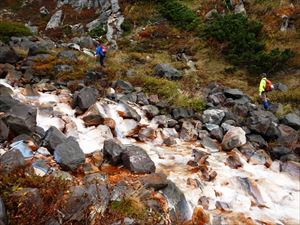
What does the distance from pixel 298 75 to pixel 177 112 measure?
1088 centimetres

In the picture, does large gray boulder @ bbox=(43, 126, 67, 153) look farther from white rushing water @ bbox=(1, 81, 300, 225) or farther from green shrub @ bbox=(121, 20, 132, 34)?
green shrub @ bbox=(121, 20, 132, 34)

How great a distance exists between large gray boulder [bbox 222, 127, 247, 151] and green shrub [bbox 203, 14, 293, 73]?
10.6m

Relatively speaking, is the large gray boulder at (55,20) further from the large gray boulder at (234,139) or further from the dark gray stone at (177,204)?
the dark gray stone at (177,204)

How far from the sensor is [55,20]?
37.7 meters

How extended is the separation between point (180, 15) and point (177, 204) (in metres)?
25.8

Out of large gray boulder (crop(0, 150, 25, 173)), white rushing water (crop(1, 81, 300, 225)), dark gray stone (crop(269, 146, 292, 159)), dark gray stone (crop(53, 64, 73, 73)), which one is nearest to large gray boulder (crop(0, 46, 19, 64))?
dark gray stone (crop(53, 64, 73, 73))

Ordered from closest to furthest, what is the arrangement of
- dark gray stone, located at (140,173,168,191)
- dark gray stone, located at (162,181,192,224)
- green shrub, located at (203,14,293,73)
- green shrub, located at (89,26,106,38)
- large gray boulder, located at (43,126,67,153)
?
dark gray stone, located at (162,181,192,224)
dark gray stone, located at (140,173,168,191)
large gray boulder, located at (43,126,67,153)
green shrub, located at (203,14,293,73)
green shrub, located at (89,26,106,38)

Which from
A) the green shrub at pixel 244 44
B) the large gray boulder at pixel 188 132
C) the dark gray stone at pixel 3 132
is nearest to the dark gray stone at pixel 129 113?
the large gray boulder at pixel 188 132

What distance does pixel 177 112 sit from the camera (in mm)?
15602

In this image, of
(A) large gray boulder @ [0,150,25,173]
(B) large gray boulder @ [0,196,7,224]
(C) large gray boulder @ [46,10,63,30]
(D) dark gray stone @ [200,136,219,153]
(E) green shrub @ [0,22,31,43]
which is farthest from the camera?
(C) large gray boulder @ [46,10,63,30]

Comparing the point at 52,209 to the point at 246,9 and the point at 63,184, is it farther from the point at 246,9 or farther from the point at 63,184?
the point at 246,9

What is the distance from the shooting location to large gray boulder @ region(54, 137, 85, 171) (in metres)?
9.48

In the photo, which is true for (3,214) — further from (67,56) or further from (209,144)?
(67,56)

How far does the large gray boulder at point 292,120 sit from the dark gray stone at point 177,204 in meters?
8.20
